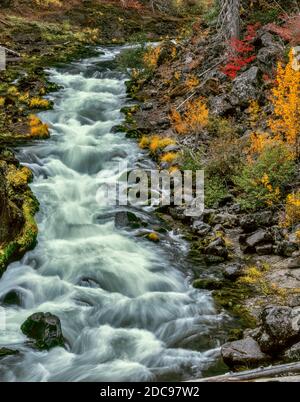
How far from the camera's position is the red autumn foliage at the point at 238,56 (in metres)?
16.3

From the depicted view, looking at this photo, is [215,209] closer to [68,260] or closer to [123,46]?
[68,260]

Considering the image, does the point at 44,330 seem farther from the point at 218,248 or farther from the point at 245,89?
the point at 245,89

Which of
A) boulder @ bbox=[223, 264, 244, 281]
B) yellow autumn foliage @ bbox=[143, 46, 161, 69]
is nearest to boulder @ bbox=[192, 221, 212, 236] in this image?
boulder @ bbox=[223, 264, 244, 281]

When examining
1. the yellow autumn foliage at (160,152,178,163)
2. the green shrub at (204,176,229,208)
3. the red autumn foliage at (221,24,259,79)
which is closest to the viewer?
the green shrub at (204,176,229,208)

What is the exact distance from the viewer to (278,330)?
619 cm

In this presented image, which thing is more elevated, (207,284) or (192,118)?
(192,118)

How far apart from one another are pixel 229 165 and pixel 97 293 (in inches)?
218

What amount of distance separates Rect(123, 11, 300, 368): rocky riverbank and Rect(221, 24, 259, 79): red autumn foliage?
85 millimetres

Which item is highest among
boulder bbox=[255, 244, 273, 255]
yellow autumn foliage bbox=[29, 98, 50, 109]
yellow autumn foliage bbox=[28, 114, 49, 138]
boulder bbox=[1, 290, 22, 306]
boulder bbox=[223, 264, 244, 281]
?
yellow autumn foliage bbox=[29, 98, 50, 109]

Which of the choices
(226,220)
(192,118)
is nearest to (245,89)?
(192,118)

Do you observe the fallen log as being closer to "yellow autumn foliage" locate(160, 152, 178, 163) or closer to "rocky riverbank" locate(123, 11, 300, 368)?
"rocky riverbank" locate(123, 11, 300, 368)

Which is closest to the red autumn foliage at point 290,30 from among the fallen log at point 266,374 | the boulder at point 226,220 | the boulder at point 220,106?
the boulder at point 220,106

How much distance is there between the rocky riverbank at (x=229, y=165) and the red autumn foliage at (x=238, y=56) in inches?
3.4

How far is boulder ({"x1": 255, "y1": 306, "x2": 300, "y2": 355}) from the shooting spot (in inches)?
241
